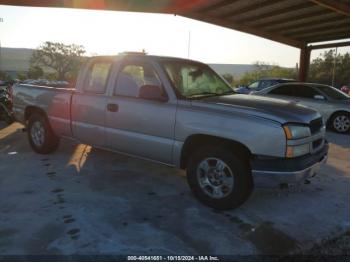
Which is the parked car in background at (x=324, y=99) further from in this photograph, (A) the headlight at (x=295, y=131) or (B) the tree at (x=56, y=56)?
(B) the tree at (x=56, y=56)

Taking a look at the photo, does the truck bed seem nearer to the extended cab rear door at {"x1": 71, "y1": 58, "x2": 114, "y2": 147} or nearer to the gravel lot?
the extended cab rear door at {"x1": 71, "y1": 58, "x2": 114, "y2": 147}

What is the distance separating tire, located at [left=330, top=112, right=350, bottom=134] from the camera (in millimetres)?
10797

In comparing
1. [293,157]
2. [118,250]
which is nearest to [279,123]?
[293,157]

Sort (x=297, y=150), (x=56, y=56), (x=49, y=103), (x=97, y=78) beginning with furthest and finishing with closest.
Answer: (x=56, y=56), (x=49, y=103), (x=97, y=78), (x=297, y=150)

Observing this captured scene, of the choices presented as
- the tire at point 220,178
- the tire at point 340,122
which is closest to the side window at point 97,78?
the tire at point 220,178

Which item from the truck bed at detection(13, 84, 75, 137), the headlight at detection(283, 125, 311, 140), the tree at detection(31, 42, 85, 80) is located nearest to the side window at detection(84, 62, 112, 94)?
the truck bed at detection(13, 84, 75, 137)

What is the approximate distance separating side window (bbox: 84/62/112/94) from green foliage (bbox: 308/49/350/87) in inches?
1328

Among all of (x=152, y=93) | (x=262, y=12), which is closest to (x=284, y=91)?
(x=262, y=12)

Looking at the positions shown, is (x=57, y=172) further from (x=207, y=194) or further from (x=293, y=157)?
(x=293, y=157)

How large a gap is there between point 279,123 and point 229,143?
652mm

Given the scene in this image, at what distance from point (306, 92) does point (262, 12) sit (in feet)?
13.0

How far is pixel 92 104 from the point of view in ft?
18.6

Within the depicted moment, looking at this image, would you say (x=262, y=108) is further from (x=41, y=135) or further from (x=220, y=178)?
(x=41, y=135)

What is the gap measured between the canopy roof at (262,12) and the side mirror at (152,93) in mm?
7880
